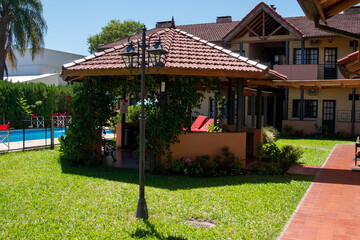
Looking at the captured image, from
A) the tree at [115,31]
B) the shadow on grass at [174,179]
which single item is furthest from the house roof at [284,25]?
the tree at [115,31]

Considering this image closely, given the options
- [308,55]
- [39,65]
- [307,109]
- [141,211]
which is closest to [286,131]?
[307,109]

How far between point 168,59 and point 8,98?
17.7m

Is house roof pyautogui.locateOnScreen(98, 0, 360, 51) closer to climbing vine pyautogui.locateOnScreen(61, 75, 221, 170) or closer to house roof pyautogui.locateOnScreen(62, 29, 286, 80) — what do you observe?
house roof pyautogui.locateOnScreen(62, 29, 286, 80)

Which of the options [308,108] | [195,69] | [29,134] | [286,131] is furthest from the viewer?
[308,108]

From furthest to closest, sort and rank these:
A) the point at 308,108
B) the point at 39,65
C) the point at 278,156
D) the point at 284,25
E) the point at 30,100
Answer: the point at 39,65
the point at 308,108
the point at 30,100
the point at 284,25
the point at 278,156

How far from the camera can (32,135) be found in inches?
818

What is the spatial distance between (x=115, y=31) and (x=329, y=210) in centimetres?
4636

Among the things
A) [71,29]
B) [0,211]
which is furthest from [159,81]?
[71,29]

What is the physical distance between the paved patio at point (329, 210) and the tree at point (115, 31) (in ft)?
141

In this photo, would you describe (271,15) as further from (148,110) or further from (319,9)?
(319,9)

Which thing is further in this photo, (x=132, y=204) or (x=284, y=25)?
(x=284, y=25)

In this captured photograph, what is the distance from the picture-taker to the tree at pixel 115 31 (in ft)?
162

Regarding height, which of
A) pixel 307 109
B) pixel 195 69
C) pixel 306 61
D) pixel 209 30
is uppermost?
pixel 209 30

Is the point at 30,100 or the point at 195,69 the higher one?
the point at 195,69
